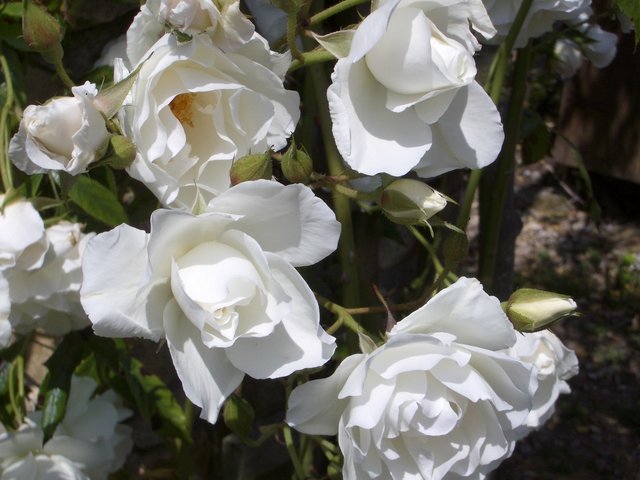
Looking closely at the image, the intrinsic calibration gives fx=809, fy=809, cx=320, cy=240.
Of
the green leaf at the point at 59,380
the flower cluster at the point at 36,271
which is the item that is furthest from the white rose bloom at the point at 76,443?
the flower cluster at the point at 36,271

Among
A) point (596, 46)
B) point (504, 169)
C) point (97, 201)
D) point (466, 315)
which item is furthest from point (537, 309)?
point (596, 46)

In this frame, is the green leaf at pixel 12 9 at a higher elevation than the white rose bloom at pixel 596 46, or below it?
higher

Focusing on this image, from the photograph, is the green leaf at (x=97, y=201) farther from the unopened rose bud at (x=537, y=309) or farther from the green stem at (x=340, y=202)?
the unopened rose bud at (x=537, y=309)

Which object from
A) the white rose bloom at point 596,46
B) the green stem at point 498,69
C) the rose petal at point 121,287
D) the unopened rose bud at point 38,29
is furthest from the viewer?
the white rose bloom at point 596,46

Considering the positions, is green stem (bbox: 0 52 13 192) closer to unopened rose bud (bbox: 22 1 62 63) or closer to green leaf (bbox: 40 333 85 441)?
unopened rose bud (bbox: 22 1 62 63)

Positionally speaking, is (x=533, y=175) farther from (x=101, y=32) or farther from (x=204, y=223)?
(x=204, y=223)

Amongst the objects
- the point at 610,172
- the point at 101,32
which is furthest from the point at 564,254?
the point at 101,32
